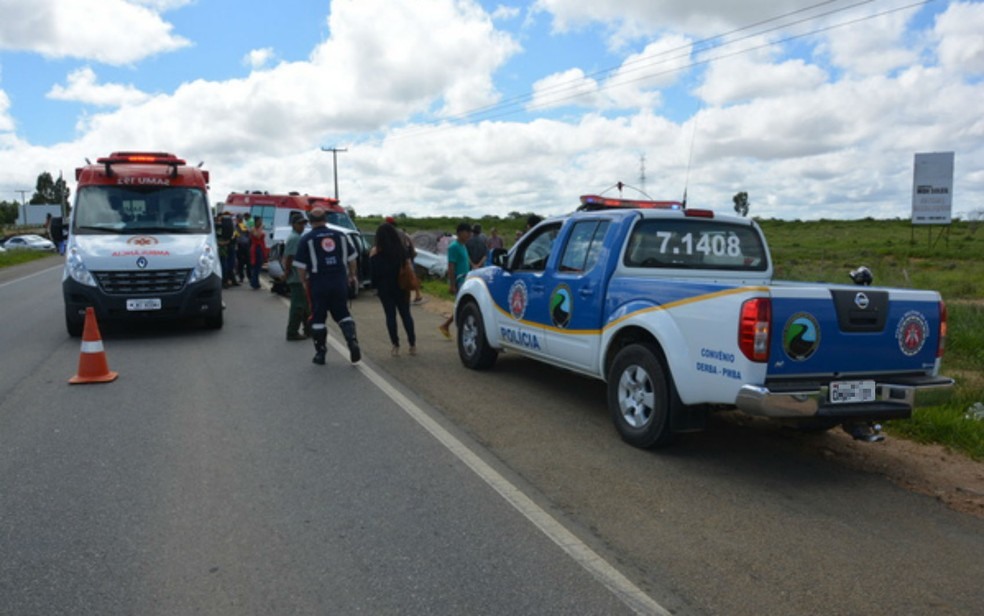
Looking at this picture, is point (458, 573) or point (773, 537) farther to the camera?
point (773, 537)

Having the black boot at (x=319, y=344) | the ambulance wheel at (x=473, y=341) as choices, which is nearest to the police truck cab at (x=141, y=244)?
the black boot at (x=319, y=344)

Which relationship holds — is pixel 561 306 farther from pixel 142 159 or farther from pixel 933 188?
pixel 933 188

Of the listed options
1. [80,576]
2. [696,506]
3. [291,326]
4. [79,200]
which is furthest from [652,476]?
[79,200]

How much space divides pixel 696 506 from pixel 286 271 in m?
8.03

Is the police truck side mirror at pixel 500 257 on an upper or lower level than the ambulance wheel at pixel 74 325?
upper

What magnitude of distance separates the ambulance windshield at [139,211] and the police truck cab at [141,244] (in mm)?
14

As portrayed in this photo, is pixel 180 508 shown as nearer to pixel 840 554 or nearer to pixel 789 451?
pixel 840 554

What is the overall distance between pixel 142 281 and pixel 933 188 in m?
35.7

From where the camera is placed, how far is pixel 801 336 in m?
5.00

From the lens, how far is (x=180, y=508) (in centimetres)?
465

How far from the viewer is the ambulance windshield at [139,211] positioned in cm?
1170

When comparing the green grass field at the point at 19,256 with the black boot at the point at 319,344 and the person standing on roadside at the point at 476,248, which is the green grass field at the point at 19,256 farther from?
the black boot at the point at 319,344

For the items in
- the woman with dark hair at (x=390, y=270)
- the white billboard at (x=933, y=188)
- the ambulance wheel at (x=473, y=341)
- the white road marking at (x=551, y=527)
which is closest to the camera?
the white road marking at (x=551, y=527)

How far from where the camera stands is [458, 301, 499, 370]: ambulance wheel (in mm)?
8955
